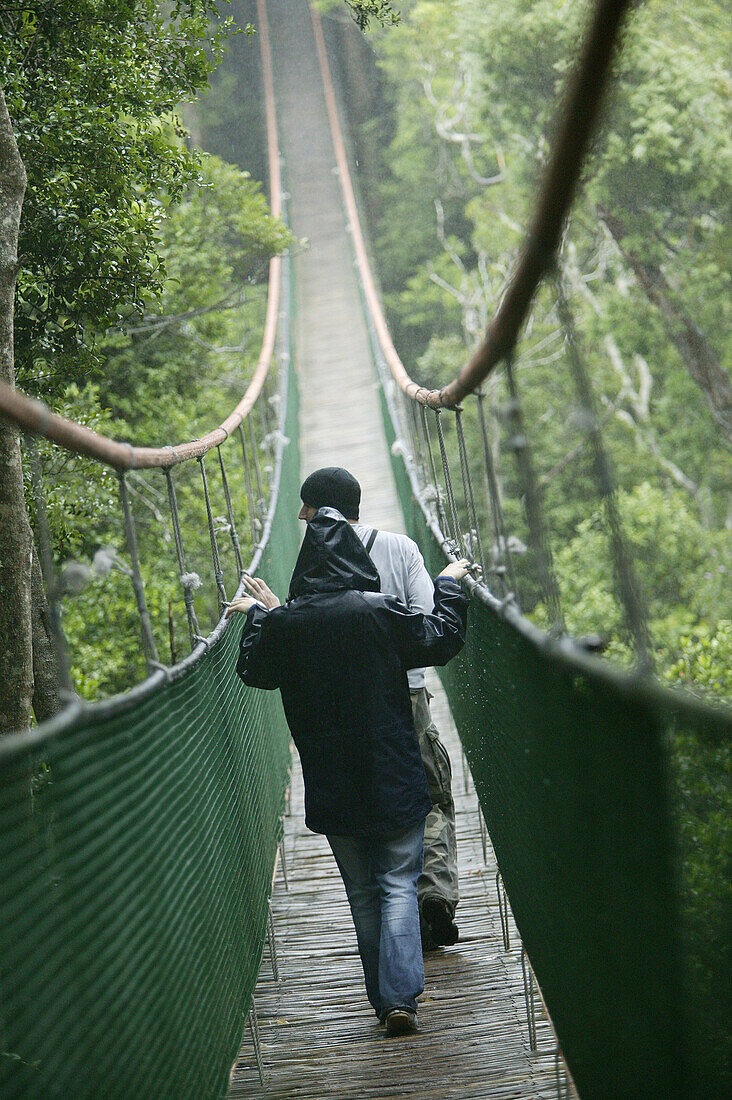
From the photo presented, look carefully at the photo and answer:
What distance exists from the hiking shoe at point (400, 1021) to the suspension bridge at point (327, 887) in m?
0.03

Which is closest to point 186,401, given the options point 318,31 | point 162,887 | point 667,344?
point 162,887

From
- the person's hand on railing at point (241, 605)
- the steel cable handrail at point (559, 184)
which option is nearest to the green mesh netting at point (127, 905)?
the person's hand on railing at point (241, 605)

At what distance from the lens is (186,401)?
5898 millimetres

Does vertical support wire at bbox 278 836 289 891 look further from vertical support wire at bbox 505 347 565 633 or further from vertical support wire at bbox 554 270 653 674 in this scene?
vertical support wire at bbox 554 270 653 674

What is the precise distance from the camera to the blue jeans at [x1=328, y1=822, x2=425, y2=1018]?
77.8 inches

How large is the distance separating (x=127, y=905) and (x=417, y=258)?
1527cm

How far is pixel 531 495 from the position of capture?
130 centimetres

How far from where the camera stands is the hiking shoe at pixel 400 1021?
1986 mm

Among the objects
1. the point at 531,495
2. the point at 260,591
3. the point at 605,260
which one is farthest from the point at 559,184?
the point at 605,260

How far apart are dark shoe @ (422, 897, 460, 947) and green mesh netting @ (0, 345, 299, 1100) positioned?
18.3 inches

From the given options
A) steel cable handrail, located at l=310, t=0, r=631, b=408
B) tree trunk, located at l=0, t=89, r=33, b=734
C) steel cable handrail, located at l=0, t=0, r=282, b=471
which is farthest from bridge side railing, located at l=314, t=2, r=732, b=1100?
tree trunk, located at l=0, t=89, r=33, b=734

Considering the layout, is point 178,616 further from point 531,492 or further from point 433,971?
point 531,492

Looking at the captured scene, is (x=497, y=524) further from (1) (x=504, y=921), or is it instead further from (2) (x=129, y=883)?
(1) (x=504, y=921)

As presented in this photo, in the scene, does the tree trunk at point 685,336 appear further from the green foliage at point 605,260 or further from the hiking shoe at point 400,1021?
the hiking shoe at point 400,1021
